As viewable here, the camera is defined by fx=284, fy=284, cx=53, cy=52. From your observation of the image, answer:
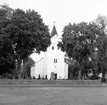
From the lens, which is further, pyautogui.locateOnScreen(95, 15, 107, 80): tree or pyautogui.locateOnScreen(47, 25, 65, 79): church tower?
pyautogui.locateOnScreen(47, 25, 65, 79): church tower

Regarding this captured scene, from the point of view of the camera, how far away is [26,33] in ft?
171

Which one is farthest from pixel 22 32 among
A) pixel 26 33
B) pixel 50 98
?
pixel 50 98

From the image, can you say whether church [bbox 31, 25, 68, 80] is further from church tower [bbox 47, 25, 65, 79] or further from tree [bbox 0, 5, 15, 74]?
tree [bbox 0, 5, 15, 74]

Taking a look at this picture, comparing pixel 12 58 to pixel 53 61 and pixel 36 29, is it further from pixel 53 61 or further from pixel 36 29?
pixel 53 61

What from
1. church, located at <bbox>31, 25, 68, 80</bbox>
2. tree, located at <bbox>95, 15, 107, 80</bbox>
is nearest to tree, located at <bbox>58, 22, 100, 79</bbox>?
tree, located at <bbox>95, 15, 107, 80</bbox>

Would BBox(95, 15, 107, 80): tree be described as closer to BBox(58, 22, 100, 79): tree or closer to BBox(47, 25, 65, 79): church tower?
BBox(58, 22, 100, 79): tree

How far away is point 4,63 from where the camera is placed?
55.5 metres

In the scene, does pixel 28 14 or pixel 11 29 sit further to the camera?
pixel 28 14

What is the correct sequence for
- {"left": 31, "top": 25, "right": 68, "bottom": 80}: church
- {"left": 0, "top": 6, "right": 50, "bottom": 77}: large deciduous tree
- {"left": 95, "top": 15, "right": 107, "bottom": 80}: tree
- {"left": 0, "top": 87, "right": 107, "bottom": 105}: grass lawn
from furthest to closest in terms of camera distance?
{"left": 31, "top": 25, "right": 68, "bottom": 80}: church
{"left": 95, "top": 15, "right": 107, "bottom": 80}: tree
{"left": 0, "top": 6, "right": 50, "bottom": 77}: large deciduous tree
{"left": 0, "top": 87, "right": 107, "bottom": 105}: grass lawn

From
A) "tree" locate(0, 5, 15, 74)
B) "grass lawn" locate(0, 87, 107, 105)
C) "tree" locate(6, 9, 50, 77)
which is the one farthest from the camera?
"tree" locate(6, 9, 50, 77)

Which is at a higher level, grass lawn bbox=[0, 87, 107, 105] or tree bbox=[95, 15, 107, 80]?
tree bbox=[95, 15, 107, 80]

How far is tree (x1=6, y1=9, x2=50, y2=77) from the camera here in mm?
52031

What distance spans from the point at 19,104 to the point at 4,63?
135ft

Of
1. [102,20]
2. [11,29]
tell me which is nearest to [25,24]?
[11,29]
